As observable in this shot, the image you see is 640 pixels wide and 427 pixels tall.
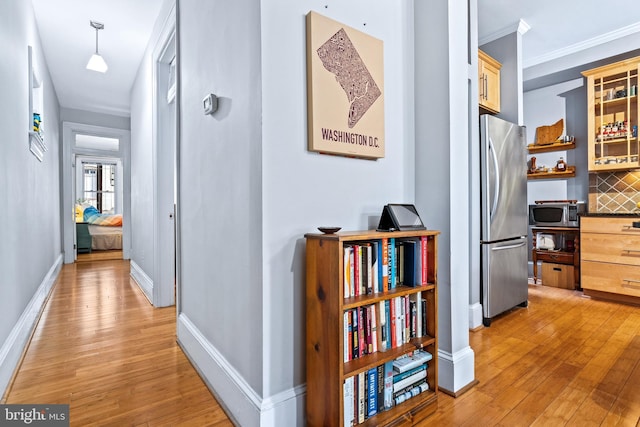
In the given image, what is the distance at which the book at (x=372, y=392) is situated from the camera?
1.34 m

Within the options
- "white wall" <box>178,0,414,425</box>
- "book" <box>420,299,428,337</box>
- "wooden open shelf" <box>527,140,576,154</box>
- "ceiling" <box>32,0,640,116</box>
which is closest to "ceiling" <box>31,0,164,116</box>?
"ceiling" <box>32,0,640,116</box>

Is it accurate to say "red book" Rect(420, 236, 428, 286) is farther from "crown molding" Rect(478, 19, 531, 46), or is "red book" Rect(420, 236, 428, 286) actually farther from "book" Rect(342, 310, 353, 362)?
"crown molding" Rect(478, 19, 531, 46)

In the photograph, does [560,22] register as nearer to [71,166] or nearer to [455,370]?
[455,370]

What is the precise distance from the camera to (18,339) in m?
2.00

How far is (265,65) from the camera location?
1.29 metres

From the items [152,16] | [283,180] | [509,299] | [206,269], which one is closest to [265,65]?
[283,180]

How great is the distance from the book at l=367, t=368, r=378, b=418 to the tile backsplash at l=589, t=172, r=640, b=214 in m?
3.90

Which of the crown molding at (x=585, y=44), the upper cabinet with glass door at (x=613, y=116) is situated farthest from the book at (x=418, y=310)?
the crown molding at (x=585, y=44)

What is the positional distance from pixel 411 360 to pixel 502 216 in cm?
185

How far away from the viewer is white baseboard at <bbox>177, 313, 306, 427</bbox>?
1.30 m

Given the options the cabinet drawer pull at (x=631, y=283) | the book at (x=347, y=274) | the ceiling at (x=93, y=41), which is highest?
the ceiling at (x=93, y=41)

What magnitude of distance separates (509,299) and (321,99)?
98.9 inches

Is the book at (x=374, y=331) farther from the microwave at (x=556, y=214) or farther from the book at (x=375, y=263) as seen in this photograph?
the microwave at (x=556, y=214)

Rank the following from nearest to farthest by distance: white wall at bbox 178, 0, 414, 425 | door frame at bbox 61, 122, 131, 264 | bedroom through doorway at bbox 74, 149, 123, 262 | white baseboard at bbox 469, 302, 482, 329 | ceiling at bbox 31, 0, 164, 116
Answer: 1. white wall at bbox 178, 0, 414, 425
2. white baseboard at bbox 469, 302, 482, 329
3. ceiling at bbox 31, 0, 164, 116
4. door frame at bbox 61, 122, 131, 264
5. bedroom through doorway at bbox 74, 149, 123, 262
